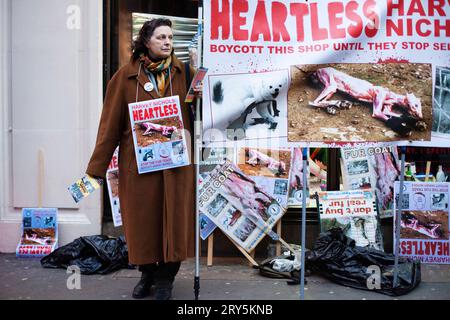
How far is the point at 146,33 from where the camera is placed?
4578 mm

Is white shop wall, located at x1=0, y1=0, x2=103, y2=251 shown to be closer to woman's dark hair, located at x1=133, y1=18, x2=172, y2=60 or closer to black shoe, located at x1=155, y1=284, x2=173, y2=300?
woman's dark hair, located at x1=133, y1=18, x2=172, y2=60

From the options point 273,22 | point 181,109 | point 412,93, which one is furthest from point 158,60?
point 412,93

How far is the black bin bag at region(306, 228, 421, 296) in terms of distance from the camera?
4.98m

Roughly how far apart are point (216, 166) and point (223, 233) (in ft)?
2.37

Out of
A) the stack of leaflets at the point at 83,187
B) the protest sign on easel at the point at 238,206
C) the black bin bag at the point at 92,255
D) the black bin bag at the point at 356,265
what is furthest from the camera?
the protest sign on easel at the point at 238,206

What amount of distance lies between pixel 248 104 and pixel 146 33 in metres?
1.03

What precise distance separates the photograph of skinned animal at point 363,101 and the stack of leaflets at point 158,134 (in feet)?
3.08

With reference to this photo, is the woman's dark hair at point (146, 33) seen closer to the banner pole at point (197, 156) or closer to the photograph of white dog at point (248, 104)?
the banner pole at point (197, 156)

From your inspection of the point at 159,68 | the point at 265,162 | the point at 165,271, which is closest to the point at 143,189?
the point at 165,271

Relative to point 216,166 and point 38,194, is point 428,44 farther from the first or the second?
point 38,194

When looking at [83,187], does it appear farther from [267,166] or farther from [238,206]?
[267,166]

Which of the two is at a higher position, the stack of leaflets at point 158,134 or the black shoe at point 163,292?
the stack of leaflets at point 158,134

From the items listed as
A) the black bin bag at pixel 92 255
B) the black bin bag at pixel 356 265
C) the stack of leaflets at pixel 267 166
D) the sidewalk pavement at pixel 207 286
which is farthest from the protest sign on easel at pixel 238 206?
the black bin bag at pixel 92 255

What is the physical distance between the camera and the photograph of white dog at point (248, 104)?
14.0 ft
